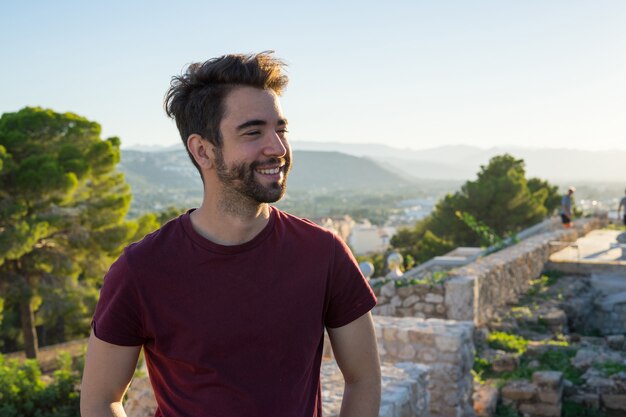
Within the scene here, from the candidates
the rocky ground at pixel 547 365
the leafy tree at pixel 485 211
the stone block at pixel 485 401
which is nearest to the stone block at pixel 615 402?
the rocky ground at pixel 547 365

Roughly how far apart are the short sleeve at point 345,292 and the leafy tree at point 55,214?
14.4 m

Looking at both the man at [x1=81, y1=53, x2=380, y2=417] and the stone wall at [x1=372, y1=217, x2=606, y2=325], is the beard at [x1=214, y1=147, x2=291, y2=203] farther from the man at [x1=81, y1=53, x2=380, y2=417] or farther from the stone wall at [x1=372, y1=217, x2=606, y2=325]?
the stone wall at [x1=372, y1=217, x2=606, y2=325]

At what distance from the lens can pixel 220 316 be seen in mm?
1705

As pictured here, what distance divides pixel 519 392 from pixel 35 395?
659 cm

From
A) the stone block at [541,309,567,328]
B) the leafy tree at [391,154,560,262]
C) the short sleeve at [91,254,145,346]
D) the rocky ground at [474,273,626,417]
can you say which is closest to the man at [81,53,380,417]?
the short sleeve at [91,254,145,346]

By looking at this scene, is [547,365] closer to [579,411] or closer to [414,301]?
[579,411]

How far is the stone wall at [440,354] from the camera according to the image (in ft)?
17.2

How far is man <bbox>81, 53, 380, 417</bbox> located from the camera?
1.71m

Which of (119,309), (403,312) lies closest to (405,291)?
(403,312)

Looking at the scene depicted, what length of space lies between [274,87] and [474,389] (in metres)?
5.06

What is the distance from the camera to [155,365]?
5.90ft

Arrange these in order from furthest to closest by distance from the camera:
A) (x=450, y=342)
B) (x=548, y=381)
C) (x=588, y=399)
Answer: (x=588, y=399) → (x=548, y=381) → (x=450, y=342)

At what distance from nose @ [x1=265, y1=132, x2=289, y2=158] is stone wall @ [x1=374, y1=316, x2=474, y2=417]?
386 centimetres

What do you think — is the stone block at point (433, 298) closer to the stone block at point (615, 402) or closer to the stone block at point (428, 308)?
the stone block at point (428, 308)
